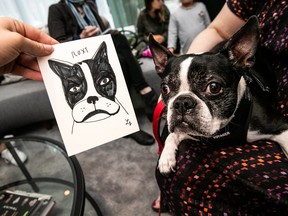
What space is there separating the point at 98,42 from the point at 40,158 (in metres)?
1.03

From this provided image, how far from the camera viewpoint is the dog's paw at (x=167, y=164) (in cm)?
87

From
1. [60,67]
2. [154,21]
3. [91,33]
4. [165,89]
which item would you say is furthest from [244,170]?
[154,21]

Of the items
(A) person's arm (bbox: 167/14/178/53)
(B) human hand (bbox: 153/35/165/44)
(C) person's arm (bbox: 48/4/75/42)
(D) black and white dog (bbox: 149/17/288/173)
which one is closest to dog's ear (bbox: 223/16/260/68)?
(D) black and white dog (bbox: 149/17/288/173)

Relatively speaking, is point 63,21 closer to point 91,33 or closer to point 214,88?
point 91,33

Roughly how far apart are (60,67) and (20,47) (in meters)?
0.13

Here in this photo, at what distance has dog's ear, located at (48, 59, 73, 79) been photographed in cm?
80

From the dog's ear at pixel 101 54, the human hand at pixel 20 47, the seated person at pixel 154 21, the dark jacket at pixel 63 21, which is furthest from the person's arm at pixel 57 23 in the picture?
Answer: the dog's ear at pixel 101 54

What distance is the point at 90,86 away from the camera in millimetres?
841

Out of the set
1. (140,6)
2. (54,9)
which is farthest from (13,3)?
(140,6)

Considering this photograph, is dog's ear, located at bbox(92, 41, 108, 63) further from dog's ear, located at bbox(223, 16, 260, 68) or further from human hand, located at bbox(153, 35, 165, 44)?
human hand, located at bbox(153, 35, 165, 44)

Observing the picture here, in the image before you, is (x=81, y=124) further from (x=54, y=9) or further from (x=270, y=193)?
(x=54, y=9)

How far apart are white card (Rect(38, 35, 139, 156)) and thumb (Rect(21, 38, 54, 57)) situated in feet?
0.06

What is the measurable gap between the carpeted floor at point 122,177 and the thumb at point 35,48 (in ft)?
3.47

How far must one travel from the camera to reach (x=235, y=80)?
851 millimetres
